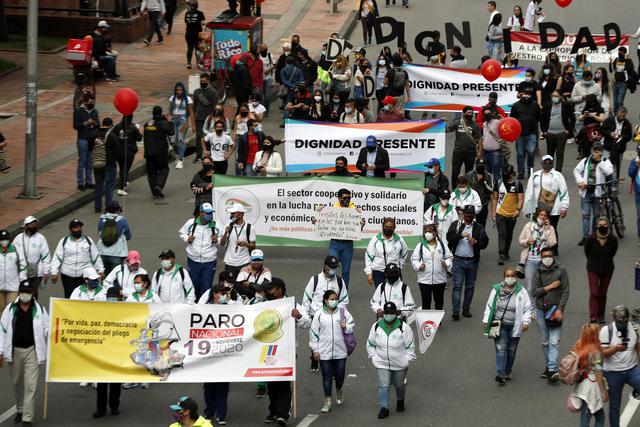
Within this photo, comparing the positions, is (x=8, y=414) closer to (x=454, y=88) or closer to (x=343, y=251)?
(x=343, y=251)

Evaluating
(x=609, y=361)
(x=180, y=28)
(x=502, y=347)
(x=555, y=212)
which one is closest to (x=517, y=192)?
(x=555, y=212)

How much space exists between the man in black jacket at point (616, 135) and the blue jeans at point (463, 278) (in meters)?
6.21

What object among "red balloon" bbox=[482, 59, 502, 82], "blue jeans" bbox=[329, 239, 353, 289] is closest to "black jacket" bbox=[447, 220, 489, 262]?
"blue jeans" bbox=[329, 239, 353, 289]

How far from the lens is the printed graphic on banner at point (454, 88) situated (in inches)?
1103

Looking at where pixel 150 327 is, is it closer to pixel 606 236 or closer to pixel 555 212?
pixel 606 236

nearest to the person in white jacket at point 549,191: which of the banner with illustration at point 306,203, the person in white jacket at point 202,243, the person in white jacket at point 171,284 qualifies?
the banner with illustration at point 306,203

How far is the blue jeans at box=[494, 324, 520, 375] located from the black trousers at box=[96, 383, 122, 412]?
4408mm

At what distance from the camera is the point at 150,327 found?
16.2 m

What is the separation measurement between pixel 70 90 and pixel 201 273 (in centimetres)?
1439

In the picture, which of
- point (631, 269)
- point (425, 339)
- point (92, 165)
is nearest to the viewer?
point (425, 339)

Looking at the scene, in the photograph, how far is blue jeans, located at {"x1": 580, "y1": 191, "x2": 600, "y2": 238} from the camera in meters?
22.0

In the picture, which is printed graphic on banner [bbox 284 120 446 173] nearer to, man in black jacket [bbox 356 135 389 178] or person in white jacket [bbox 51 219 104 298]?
man in black jacket [bbox 356 135 389 178]

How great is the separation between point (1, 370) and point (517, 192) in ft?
26.5

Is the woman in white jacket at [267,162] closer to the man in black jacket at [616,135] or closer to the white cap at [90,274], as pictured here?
the man in black jacket at [616,135]
